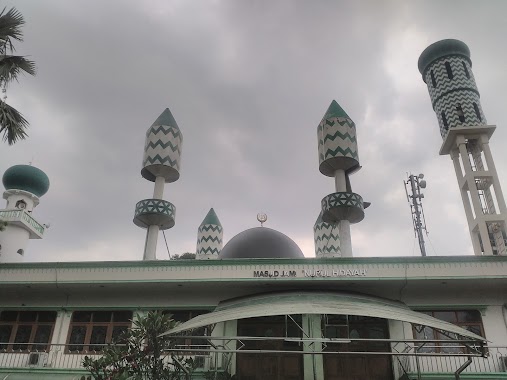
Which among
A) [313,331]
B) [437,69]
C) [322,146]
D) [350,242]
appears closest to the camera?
[313,331]

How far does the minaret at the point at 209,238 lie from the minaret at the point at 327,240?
7878 millimetres

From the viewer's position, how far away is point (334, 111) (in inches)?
922

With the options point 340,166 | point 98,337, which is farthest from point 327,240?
point 98,337

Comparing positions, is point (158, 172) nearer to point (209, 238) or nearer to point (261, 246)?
point (261, 246)

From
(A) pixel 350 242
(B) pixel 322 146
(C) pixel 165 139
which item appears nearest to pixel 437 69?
(B) pixel 322 146

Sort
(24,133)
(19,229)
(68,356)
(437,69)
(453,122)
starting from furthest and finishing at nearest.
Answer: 1. (437,69)
2. (453,122)
3. (19,229)
4. (68,356)
5. (24,133)

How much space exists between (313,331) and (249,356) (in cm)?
246

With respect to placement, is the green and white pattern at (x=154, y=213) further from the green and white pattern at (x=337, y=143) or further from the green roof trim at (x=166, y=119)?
the green and white pattern at (x=337, y=143)

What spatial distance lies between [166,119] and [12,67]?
11.1 metres

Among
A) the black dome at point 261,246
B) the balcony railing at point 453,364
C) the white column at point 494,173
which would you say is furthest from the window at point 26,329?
the white column at point 494,173

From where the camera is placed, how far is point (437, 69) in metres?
31.1

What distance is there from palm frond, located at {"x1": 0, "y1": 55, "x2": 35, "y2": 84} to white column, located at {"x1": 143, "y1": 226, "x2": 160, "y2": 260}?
10.4 m

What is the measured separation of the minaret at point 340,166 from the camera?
21.1 meters

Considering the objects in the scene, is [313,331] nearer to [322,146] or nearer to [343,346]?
[343,346]
